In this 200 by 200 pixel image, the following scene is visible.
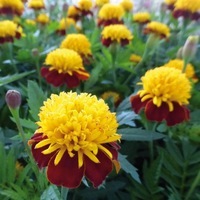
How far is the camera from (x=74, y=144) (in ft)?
1.51

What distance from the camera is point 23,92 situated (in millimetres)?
869

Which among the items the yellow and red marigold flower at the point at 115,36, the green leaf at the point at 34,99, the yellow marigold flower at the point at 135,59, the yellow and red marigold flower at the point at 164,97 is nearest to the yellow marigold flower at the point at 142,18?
the yellow marigold flower at the point at 135,59

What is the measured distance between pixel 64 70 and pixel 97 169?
0.41 meters

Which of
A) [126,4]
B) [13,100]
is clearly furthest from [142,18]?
[13,100]

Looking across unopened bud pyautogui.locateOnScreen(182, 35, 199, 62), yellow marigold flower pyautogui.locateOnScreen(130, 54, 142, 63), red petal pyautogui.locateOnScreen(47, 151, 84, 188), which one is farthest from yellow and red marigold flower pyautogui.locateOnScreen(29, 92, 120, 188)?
yellow marigold flower pyautogui.locateOnScreen(130, 54, 142, 63)

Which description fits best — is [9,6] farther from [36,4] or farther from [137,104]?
[137,104]

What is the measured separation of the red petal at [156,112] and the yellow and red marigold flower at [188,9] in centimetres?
61

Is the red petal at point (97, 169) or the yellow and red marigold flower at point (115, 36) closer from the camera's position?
the red petal at point (97, 169)

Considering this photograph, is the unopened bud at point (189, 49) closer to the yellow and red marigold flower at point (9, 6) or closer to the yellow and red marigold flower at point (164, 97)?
the yellow and red marigold flower at point (164, 97)

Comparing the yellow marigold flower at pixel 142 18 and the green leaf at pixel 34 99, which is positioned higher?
the green leaf at pixel 34 99

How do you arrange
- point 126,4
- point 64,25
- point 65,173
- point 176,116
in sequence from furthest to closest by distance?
point 126,4, point 64,25, point 176,116, point 65,173

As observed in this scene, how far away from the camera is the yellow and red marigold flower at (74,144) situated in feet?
1.46

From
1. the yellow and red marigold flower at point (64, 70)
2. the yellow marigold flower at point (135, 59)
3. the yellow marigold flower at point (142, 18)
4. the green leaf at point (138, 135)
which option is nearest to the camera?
the green leaf at point (138, 135)

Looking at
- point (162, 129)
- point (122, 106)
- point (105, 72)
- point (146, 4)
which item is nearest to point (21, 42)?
point (105, 72)
